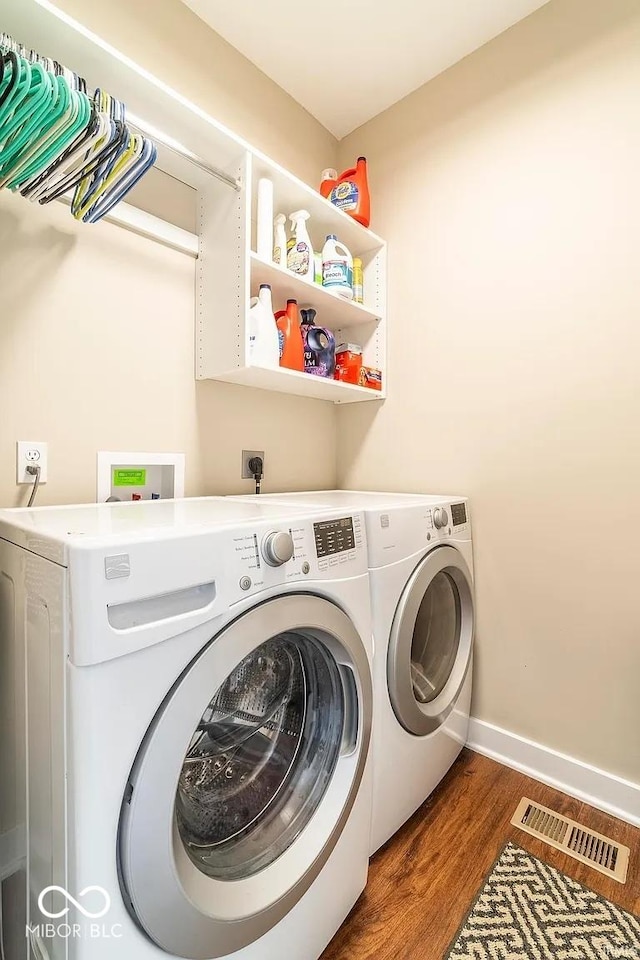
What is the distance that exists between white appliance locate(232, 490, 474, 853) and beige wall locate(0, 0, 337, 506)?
544mm

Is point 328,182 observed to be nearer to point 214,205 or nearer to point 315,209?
point 315,209

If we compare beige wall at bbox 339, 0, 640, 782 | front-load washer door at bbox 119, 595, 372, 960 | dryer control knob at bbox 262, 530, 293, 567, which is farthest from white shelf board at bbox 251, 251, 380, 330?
front-load washer door at bbox 119, 595, 372, 960

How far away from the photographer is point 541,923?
3.53ft

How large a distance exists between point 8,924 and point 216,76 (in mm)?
2498

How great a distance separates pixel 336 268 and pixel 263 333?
488mm

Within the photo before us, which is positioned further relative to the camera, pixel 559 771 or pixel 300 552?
pixel 559 771

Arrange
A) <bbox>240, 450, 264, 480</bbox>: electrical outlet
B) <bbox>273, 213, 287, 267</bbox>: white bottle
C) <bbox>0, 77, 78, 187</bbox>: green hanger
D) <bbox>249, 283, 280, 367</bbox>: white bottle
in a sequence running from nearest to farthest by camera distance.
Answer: <bbox>0, 77, 78, 187</bbox>: green hanger
<bbox>249, 283, 280, 367</bbox>: white bottle
<bbox>273, 213, 287, 267</bbox>: white bottle
<bbox>240, 450, 264, 480</bbox>: electrical outlet

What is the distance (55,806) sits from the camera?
0.66m

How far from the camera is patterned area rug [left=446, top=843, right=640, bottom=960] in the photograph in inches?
39.9

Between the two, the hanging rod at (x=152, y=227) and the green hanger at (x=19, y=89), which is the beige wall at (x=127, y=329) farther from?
the green hanger at (x=19, y=89)

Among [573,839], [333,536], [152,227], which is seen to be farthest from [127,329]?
[573,839]

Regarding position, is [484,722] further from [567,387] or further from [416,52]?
[416,52]

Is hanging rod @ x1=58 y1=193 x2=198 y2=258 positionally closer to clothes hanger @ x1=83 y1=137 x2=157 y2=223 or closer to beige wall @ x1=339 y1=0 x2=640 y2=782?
clothes hanger @ x1=83 y1=137 x2=157 y2=223

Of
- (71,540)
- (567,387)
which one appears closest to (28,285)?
(71,540)
